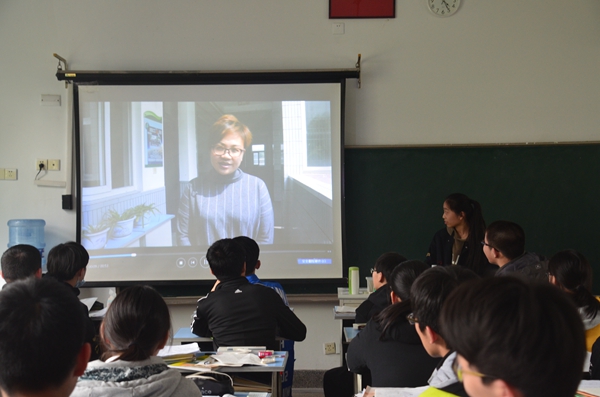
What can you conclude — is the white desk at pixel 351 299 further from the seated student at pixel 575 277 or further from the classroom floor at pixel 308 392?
the seated student at pixel 575 277

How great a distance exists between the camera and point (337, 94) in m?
→ 4.73

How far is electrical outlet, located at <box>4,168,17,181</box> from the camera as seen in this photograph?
4.82 metres

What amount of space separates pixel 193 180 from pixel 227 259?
192 cm

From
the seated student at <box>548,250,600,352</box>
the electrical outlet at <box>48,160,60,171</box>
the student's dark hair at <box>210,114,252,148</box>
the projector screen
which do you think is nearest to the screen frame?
the projector screen

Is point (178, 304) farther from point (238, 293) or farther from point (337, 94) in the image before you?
point (337, 94)

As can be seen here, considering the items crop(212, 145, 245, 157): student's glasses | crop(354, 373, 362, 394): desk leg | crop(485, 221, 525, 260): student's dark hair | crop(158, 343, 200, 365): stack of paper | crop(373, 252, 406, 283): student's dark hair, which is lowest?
crop(354, 373, 362, 394): desk leg

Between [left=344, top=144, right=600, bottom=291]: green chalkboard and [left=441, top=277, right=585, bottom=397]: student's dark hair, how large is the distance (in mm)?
3899

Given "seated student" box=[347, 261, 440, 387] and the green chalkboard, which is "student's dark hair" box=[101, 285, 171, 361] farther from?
the green chalkboard

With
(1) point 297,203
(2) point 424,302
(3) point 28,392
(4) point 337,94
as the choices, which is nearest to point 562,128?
(4) point 337,94

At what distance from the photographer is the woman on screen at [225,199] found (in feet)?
15.7

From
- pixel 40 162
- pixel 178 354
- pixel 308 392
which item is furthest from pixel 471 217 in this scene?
pixel 40 162

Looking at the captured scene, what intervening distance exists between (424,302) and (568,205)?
359cm

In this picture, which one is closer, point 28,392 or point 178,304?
point 28,392

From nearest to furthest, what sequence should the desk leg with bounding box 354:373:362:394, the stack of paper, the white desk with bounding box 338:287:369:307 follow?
the stack of paper → the desk leg with bounding box 354:373:362:394 → the white desk with bounding box 338:287:369:307
